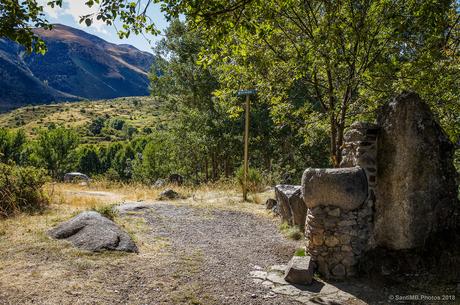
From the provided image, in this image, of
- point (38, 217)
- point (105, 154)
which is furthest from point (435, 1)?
point (105, 154)

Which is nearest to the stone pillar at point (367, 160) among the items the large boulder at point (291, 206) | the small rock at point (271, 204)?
the large boulder at point (291, 206)

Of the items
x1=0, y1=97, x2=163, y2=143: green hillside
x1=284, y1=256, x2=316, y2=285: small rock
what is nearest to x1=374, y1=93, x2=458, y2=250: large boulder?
x1=284, y1=256, x2=316, y2=285: small rock

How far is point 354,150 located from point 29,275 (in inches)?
224

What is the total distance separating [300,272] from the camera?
5.54 metres

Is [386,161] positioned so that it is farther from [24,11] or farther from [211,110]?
[211,110]

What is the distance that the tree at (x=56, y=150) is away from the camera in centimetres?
4947

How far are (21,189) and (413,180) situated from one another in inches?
397

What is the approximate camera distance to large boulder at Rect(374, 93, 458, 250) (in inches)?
223

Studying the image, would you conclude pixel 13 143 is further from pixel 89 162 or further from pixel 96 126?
pixel 96 126

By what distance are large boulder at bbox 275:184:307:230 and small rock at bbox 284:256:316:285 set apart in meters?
2.84

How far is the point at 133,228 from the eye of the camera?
8578 millimetres

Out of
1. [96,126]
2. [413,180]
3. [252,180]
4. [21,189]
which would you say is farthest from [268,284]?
[96,126]

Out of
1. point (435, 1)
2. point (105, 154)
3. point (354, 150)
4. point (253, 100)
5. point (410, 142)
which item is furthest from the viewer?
point (105, 154)

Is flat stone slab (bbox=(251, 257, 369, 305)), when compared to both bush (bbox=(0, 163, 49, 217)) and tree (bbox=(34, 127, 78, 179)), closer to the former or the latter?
bush (bbox=(0, 163, 49, 217))
